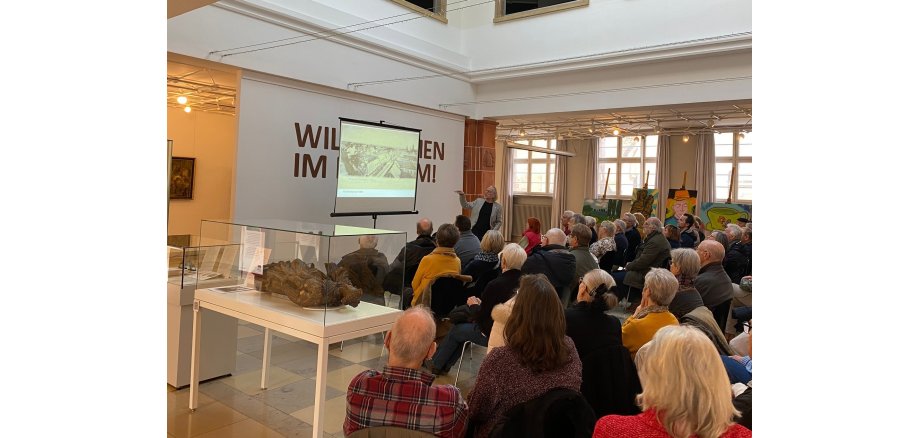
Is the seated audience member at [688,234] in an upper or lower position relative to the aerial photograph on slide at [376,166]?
lower

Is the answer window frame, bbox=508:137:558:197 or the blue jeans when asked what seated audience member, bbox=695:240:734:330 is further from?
window frame, bbox=508:137:558:197

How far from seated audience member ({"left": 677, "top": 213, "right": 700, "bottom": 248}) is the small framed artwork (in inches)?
379

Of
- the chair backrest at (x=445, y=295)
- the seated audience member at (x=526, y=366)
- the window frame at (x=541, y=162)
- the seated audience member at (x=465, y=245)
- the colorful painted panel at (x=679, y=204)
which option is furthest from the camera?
the window frame at (x=541, y=162)

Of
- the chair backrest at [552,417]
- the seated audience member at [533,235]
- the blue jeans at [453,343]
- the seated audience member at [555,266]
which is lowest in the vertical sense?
the blue jeans at [453,343]

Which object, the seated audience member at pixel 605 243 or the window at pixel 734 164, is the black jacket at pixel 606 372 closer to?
the seated audience member at pixel 605 243

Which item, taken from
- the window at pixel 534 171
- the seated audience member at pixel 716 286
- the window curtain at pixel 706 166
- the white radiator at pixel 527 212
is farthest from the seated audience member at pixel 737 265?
the window at pixel 534 171

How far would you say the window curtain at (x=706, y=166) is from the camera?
1430cm

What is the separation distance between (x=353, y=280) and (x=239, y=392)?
132 centimetres

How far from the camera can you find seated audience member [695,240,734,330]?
395 centimetres

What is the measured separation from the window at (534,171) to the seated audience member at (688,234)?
9.31 m

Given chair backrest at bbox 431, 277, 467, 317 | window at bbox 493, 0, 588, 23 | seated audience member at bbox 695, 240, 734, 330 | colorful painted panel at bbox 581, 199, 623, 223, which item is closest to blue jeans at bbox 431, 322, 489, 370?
chair backrest at bbox 431, 277, 467, 317
